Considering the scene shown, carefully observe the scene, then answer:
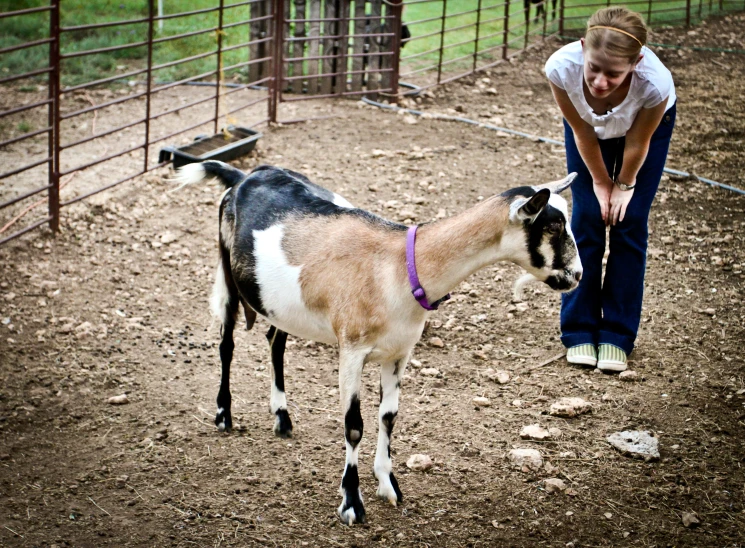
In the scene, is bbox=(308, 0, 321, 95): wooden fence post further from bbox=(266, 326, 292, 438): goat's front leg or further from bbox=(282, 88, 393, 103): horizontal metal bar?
bbox=(266, 326, 292, 438): goat's front leg

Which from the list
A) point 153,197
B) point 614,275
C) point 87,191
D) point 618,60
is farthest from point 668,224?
point 87,191

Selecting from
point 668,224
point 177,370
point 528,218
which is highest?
point 528,218

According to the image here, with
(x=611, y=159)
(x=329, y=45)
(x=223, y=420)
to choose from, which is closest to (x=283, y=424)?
(x=223, y=420)

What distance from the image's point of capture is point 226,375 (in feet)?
13.3

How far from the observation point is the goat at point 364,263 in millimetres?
3219

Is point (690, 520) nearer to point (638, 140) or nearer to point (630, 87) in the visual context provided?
point (638, 140)

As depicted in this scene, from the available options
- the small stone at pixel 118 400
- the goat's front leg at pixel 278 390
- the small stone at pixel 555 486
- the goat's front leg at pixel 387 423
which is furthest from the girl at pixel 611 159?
the small stone at pixel 118 400

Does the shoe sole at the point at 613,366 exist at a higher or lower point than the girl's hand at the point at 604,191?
lower

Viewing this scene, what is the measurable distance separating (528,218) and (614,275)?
1.70 meters

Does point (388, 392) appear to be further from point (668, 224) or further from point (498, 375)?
point (668, 224)

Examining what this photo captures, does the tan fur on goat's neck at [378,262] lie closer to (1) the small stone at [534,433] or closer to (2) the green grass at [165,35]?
(1) the small stone at [534,433]

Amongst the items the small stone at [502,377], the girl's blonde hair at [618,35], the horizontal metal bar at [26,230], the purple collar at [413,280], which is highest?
the girl's blonde hair at [618,35]

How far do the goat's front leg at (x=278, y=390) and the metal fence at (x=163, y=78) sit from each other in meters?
2.70

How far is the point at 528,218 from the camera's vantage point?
3105 millimetres
